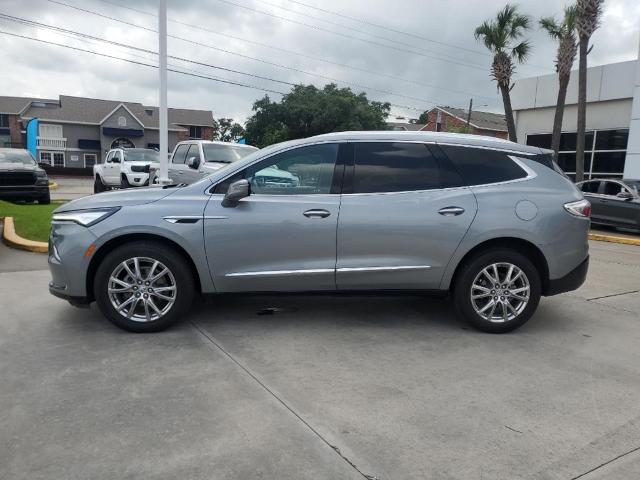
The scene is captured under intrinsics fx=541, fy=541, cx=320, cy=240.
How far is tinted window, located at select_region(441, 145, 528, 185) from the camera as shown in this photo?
4859 millimetres

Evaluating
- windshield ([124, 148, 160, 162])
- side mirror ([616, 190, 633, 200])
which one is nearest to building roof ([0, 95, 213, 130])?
windshield ([124, 148, 160, 162])

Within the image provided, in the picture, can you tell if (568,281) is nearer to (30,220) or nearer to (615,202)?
(30,220)

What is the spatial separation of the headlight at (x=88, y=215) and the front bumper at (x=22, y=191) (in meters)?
11.0

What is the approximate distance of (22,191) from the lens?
14.1 metres

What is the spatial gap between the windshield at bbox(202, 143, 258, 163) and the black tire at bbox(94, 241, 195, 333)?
8279mm

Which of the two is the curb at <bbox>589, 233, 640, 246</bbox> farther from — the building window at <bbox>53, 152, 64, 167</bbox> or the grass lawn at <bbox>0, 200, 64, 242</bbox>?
the building window at <bbox>53, 152, 64, 167</bbox>

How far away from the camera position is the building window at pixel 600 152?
810 inches

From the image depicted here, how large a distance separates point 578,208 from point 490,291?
108 cm

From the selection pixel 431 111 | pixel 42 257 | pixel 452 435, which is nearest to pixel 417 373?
pixel 452 435

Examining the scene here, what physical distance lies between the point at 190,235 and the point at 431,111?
2151 inches

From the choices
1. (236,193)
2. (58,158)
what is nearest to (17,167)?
(236,193)

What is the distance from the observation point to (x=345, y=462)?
109 inches

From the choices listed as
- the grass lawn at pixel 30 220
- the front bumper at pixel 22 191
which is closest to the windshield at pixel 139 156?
the front bumper at pixel 22 191

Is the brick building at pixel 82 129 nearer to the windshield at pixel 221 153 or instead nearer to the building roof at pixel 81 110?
the building roof at pixel 81 110
